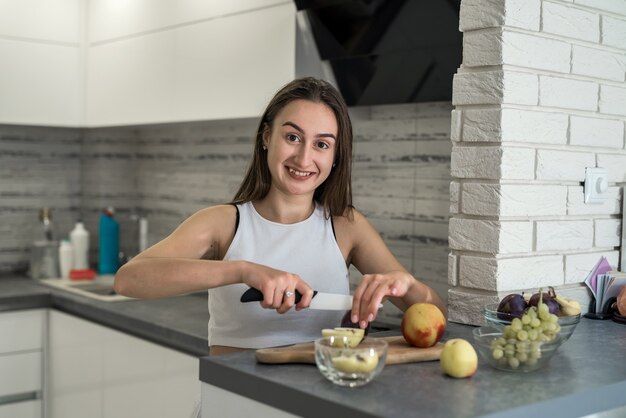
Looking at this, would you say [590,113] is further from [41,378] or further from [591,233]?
[41,378]

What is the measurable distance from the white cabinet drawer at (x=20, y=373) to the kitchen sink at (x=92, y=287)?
301 millimetres

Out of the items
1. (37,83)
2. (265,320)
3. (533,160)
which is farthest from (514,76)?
(37,83)

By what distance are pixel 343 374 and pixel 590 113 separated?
114 centimetres

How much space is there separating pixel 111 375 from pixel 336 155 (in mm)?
1536

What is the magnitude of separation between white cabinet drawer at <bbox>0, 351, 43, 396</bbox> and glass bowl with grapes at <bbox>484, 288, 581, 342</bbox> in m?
2.22

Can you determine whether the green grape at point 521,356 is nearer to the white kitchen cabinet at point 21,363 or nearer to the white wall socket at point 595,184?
the white wall socket at point 595,184

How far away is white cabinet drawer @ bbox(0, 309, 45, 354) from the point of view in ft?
10.9

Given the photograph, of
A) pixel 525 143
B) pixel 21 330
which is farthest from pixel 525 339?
pixel 21 330

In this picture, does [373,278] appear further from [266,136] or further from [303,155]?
[266,136]

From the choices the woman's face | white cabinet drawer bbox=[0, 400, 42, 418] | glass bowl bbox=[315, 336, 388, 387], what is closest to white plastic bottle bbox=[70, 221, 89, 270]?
white cabinet drawer bbox=[0, 400, 42, 418]

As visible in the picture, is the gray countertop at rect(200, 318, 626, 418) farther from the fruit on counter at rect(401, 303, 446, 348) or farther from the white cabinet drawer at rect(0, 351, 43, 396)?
the white cabinet drawer at rect(0, 351, 43, 396)

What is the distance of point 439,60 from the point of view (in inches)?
93.2

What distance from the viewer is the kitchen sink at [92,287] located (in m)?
3.37

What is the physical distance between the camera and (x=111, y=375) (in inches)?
124
